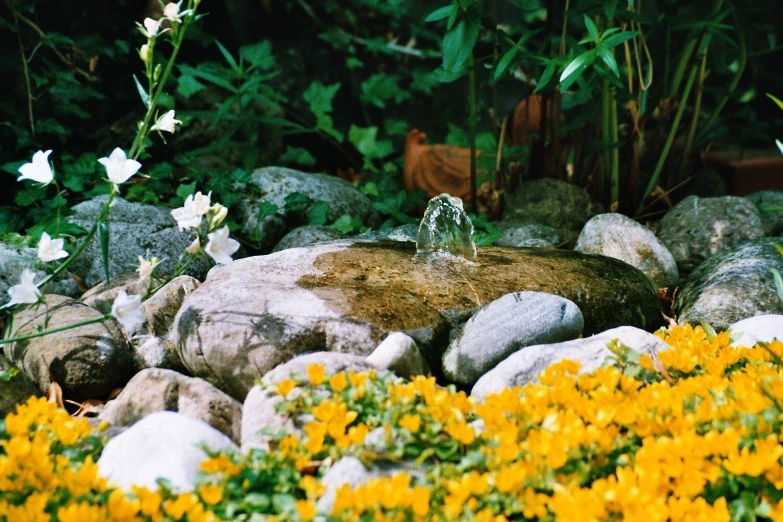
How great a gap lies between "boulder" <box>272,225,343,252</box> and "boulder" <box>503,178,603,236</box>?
43.1 inches

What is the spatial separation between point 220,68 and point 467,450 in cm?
350

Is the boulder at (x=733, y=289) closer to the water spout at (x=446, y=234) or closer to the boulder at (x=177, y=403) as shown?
the water spout at (x=446, y=234)

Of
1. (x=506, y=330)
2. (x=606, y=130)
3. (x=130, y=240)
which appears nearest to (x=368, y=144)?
(x=606, y=130)

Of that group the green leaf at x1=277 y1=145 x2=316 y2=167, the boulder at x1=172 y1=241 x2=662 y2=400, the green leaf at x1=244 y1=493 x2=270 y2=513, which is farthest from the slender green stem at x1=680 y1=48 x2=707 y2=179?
the green leaf at x1=244 y1=493 x2=270 y2=513

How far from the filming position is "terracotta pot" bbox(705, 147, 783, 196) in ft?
19.2

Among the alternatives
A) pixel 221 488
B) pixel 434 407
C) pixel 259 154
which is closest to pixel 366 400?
pixel 434 407

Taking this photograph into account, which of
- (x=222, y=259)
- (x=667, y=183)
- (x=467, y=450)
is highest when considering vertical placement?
(x=222, y=259)

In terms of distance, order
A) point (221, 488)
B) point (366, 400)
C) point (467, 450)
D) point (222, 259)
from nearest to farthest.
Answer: point (221, 488)
point (467, 450)
point (366, 400)
point (222, 259)

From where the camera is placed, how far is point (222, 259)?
2.57 metres

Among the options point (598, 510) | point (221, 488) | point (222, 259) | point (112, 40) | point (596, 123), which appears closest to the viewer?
point (598, 510)

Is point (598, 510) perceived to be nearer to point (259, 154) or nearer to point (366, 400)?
point (366, 400)

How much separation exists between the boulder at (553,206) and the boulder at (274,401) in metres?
2.36

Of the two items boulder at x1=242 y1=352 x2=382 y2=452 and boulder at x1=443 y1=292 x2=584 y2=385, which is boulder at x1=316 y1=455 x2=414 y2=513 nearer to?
boulder at x1=242 y1=352 x2=382 y2=452

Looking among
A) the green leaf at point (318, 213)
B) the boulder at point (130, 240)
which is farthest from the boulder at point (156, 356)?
the green leaf at point (318, 213)
